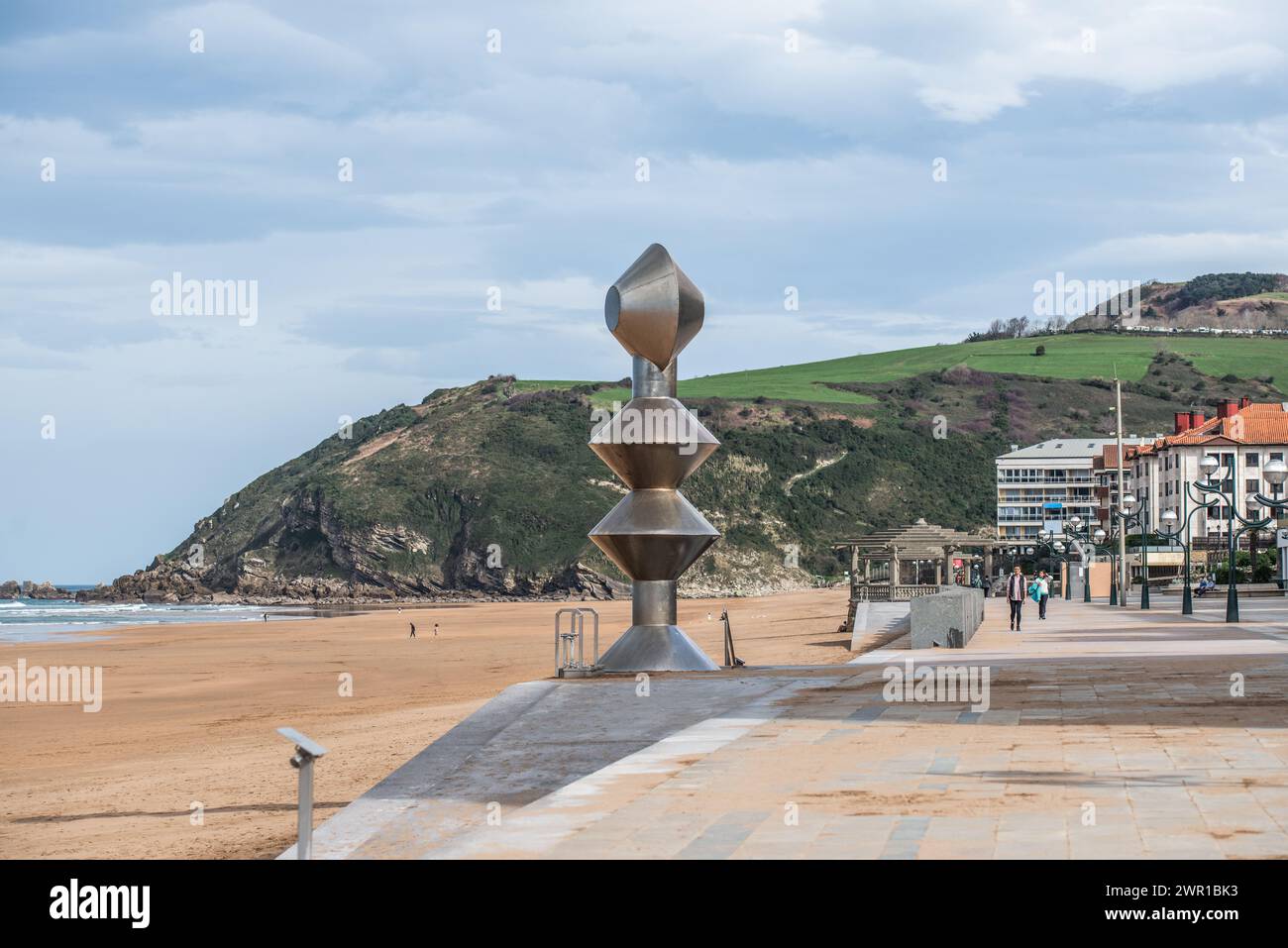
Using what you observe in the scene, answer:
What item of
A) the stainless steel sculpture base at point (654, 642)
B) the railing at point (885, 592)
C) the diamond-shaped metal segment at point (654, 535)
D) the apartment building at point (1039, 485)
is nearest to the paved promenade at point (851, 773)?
the stainless steel sculpture base at point (654, 642)

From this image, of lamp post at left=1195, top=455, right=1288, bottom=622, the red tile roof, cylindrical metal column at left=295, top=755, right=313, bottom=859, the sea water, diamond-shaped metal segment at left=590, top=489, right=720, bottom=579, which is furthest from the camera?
the red tile roof

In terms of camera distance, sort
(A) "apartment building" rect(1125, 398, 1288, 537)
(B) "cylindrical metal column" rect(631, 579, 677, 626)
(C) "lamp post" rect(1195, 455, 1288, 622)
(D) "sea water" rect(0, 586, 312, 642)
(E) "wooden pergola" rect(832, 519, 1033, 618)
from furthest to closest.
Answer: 1. (A) "apartment building" rect(1125, 398, 1288, 537)
2. (D) "sea water" rect(0, 586, 312, 642)
3. (E) "wooden pergola" rect(832, 519, 1033, 618)
4. (C) "lamp post" rect(1195, 455, 1288, 622)
5. (B) "cylindrical metal column" rect(631, 579, 677, 626)

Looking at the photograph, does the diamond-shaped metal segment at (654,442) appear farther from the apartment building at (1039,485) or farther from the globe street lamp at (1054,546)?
the apartment building at (1039,485)

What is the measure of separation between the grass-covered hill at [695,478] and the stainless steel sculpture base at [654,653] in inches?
3813

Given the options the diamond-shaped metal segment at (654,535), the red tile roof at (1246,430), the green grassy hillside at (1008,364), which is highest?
the green grassy hillside at (1008,364)

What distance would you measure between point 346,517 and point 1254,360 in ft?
335

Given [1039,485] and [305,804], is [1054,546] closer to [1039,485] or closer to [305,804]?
[1039,485]

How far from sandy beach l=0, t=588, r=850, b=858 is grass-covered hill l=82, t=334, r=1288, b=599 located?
6447 centimetres

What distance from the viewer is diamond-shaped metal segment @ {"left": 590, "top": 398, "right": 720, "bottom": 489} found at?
2019 centimetres

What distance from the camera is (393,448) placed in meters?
150

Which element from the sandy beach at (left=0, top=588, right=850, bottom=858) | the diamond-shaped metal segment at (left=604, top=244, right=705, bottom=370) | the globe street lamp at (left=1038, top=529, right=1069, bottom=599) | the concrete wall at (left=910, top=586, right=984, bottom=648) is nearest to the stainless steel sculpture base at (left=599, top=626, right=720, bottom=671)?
the sandy beach at (left=0, top=588, right=850, bottom=858)

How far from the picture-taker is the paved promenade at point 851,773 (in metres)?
7.75

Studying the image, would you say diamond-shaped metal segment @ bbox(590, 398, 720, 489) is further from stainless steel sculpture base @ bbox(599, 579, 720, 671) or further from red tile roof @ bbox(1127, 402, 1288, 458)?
red tile roof @ bbox(1127, 402, 1288, 458)

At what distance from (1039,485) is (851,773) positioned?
129 m
